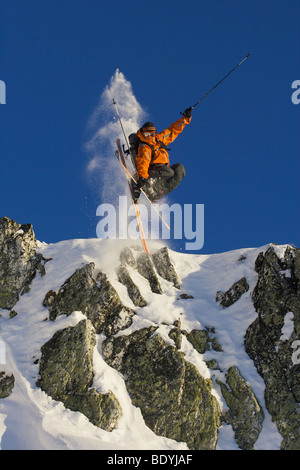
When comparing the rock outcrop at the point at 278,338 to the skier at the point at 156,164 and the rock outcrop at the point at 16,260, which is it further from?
the rock outcrop at the point at 16,260

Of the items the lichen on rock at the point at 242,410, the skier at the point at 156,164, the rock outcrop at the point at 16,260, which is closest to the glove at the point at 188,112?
the skier at the point at 156,164

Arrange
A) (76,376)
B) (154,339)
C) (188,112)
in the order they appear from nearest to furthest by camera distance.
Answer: (76,376) → (188,112) → (154,339)

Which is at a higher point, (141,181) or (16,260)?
(141,181)

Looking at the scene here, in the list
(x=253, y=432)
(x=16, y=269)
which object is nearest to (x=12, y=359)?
(x=16, y=269)

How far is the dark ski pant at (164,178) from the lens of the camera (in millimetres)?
14656

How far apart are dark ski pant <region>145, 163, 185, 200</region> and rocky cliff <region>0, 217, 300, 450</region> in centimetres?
463

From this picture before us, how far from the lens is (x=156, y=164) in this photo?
14695mm

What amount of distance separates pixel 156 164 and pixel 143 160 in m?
0.84

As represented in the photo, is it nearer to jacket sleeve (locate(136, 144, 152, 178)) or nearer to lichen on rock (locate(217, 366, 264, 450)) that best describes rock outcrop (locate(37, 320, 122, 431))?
lichen on rock (locate(217, 366, 264, 450))

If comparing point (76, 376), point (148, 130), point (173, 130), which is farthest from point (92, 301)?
point (173, 130)

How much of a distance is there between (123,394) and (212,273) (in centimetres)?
925

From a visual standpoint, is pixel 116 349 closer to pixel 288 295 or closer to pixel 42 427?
pixel 42 427

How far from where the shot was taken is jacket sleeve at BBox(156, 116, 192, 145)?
14.8 meters

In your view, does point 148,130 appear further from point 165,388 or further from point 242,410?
point 242,410
